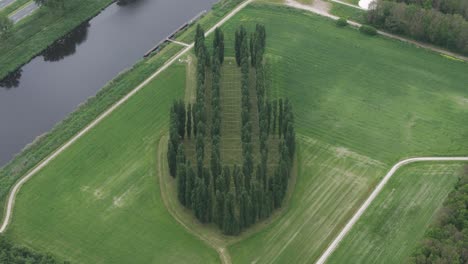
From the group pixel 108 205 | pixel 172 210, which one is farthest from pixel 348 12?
pixel 108 205

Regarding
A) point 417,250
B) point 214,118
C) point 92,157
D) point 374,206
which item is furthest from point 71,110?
point 417,250

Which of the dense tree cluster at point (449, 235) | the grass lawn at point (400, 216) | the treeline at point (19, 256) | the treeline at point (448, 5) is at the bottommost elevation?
the treeline at point (19, 256)

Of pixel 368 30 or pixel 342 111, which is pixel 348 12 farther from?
pixel 342 111

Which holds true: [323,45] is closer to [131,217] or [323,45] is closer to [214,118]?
[214,118]

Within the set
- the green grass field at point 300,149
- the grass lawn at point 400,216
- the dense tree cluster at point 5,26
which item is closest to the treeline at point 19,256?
the green grass field at point 300,149

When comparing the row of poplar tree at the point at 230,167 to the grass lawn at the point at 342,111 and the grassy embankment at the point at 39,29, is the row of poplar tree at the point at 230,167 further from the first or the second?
the grassy embankment at the point at 39,29

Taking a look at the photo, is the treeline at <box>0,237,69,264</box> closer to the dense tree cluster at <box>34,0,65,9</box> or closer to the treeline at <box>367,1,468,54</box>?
the dense tree cluster at <box>34,0,65,9</box>

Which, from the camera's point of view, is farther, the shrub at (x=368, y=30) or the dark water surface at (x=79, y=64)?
the shrub at (x=368, y=30)
